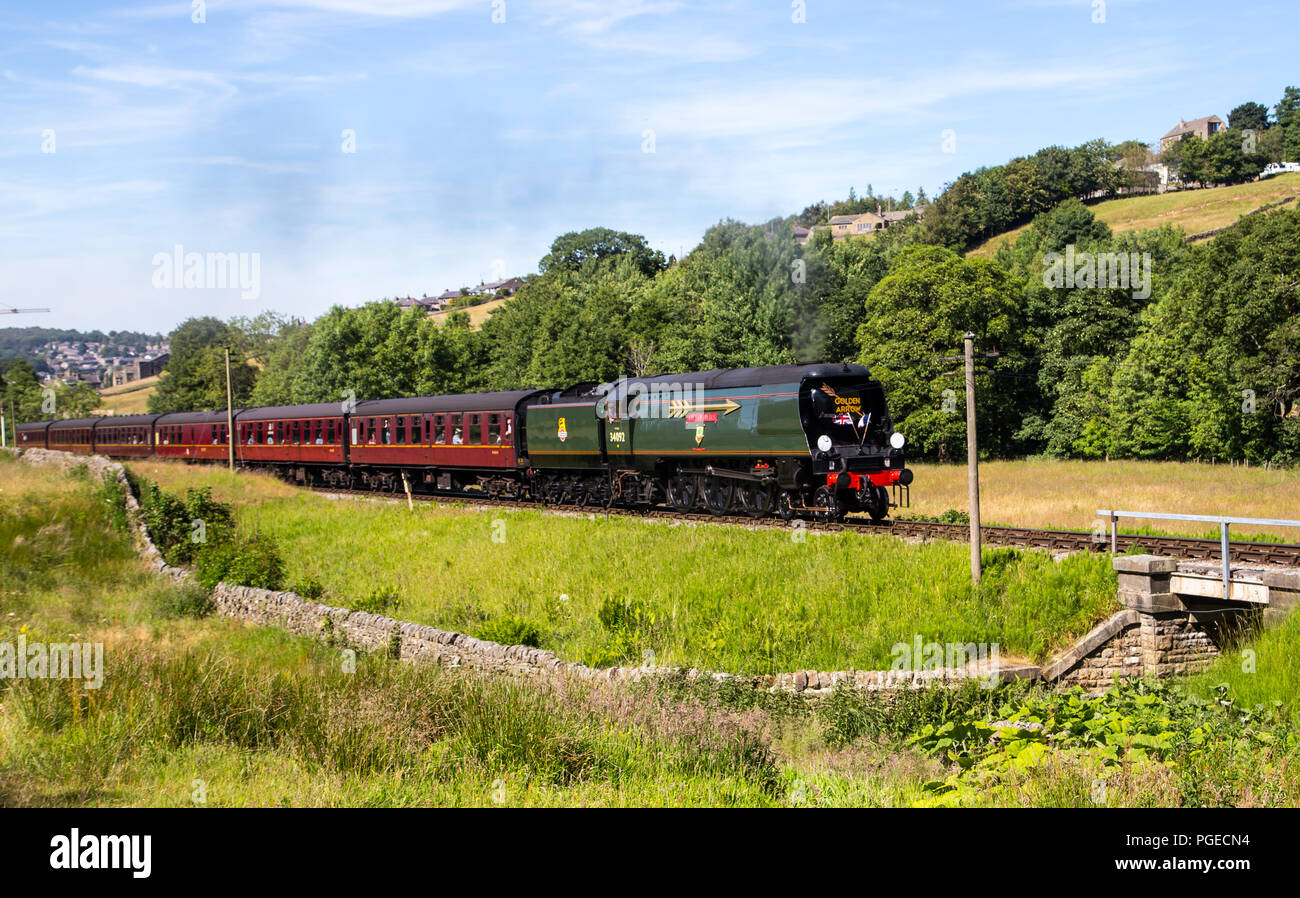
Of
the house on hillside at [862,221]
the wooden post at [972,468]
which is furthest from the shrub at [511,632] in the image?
the house on hillside at [862,221]

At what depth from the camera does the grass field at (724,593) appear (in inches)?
575

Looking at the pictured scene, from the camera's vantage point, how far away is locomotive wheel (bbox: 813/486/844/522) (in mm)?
20656

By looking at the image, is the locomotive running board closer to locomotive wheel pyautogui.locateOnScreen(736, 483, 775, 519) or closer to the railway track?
locomotive wheel pyautogui.locateOnScreen(736, 483, 775, 519)

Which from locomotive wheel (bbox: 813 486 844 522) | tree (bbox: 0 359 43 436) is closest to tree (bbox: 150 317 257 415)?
tree (bbox: 0 359 43 436)

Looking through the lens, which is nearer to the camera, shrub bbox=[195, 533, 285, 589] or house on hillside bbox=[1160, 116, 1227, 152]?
shrub bbox=[195, 533, 285, 589]

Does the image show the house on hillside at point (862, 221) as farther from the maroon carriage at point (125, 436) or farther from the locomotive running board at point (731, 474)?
the locomotive running board at point (731, 474)

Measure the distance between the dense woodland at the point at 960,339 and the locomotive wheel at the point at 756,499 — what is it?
6791 millimetres

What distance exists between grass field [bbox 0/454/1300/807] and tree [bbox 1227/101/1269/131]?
174261mm

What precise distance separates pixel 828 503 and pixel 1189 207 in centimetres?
9999

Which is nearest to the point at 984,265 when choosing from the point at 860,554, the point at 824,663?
the point at 860,554

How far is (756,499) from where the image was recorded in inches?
884

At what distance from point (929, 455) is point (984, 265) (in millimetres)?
10948
